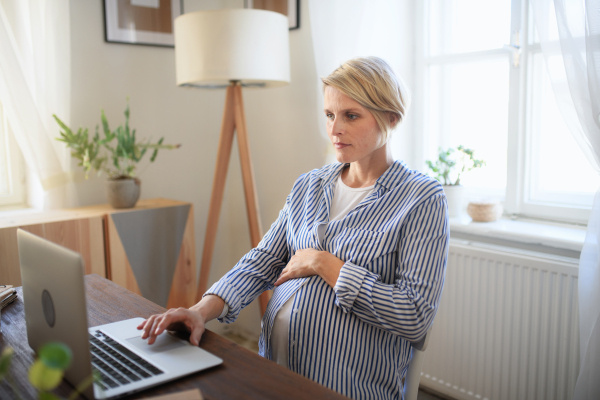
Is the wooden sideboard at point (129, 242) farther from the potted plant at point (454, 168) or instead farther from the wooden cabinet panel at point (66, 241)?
the potted plant at point (454, 168)

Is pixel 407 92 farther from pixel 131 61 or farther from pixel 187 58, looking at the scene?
pixel 131 61

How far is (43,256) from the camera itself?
2.66ft

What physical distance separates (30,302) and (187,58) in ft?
4.60

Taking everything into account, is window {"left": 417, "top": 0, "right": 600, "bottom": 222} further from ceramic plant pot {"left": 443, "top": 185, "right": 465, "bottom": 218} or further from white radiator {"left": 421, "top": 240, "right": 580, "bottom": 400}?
white radiator {"left": 421, "top": 240, "right": 580, "bottom": 400}

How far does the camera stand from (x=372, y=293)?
1.14 metres

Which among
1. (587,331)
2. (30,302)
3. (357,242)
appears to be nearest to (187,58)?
(357,242)

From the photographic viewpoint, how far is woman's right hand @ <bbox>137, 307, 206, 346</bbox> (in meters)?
0.99

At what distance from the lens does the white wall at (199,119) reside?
2406 millimetres

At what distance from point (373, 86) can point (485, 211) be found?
1.00 metres

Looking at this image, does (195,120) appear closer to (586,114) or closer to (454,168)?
(454,168)

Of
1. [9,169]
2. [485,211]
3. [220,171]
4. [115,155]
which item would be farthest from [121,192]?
[485,211]

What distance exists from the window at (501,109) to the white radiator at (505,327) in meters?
0.36

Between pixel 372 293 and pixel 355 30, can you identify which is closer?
pixel 372 293

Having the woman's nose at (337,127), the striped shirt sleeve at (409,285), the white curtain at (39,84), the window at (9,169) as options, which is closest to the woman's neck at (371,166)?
the woman's nose at (337,127)
